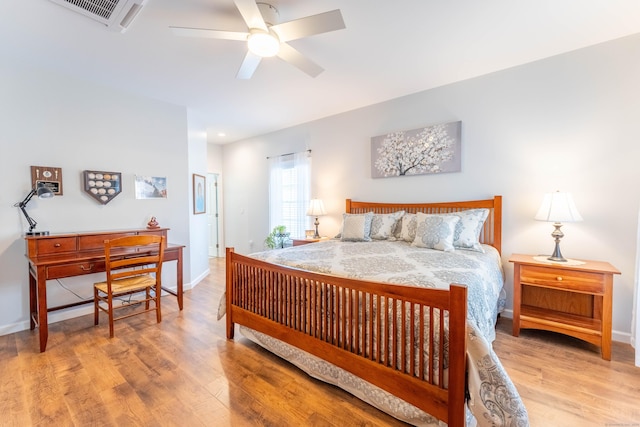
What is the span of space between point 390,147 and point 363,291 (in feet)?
8.62

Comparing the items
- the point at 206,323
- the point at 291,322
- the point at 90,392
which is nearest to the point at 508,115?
the point at 291,322

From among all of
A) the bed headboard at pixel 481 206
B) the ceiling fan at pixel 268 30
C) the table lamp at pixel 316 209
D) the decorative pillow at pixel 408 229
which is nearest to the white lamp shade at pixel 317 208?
the table lamp at pixel 316 209

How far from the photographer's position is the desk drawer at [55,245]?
8.54ft

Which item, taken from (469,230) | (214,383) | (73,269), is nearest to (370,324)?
(214,383)

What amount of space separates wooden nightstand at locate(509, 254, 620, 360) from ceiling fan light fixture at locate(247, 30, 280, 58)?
270 centimetres

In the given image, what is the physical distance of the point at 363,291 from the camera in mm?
1619

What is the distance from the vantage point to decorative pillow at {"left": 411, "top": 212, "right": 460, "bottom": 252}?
264cm

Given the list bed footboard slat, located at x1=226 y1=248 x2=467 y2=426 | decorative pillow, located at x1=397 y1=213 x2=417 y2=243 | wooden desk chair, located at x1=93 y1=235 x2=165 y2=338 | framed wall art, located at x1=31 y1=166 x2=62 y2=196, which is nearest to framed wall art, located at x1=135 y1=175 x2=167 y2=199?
framed wall art, located at x1=31 y1=166 x2=62 y2=196

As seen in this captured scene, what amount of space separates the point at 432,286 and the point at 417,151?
237 centimetres

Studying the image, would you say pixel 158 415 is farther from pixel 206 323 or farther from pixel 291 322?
pixel 206 323

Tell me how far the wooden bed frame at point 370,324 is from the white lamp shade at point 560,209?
69.6 inches

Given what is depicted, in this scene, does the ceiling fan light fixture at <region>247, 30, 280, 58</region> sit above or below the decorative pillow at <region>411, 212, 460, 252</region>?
above

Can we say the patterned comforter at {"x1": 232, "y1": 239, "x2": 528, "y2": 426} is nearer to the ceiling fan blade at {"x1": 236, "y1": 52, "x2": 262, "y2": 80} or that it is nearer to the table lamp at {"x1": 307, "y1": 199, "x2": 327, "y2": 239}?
the table lamp at {"x1": 307, "y1": 199, "x2": 327, "y2": 239}

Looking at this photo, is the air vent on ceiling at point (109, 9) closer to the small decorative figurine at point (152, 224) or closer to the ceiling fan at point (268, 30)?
the ceiling fan at point (268, 30)
